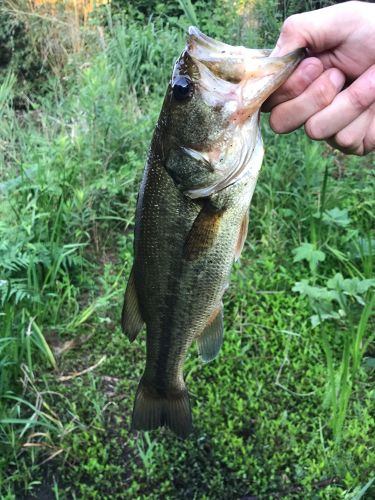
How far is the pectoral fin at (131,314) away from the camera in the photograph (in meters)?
1.61

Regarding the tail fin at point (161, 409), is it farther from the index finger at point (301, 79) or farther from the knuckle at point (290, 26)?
the knuckle at point (290, 26)

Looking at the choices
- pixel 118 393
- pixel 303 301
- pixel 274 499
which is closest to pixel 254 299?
pixel 303 301

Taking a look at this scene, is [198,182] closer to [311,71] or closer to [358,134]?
[311,71]

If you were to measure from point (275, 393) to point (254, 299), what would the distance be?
24.9 inches

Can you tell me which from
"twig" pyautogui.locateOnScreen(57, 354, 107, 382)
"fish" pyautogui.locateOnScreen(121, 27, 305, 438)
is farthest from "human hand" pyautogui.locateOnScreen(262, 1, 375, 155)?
"twig" pyautogui.locateOnScreen(57, 354, 107, 382)

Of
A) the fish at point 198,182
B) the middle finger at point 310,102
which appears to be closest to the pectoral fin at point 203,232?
the fish at point 198,182

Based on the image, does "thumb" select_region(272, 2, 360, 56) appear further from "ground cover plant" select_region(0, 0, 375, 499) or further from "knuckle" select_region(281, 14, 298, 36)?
"ground cover plant" select_region(0, 0, 375, 499)

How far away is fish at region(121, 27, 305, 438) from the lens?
133cm

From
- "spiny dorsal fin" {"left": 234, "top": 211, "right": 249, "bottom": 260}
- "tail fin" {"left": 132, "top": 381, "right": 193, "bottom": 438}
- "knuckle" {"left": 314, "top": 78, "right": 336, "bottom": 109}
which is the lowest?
"tail fin" {"left": 132, "top": 381, "right": 193, "bottom": 438}

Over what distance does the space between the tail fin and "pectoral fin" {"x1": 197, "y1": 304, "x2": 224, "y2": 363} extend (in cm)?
25

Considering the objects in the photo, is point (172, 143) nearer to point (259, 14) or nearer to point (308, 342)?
point (308, 342)

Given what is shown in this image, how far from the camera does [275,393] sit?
274 centimetres

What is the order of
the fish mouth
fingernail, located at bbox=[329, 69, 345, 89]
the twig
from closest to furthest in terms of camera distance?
the fish mouth < fingernail, located at bbox=[329, 69, 345, 89] < the twig

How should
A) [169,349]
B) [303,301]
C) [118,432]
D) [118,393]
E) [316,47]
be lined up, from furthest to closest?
[303,301], [118,393], [118,432], [169,349], [316,47]
